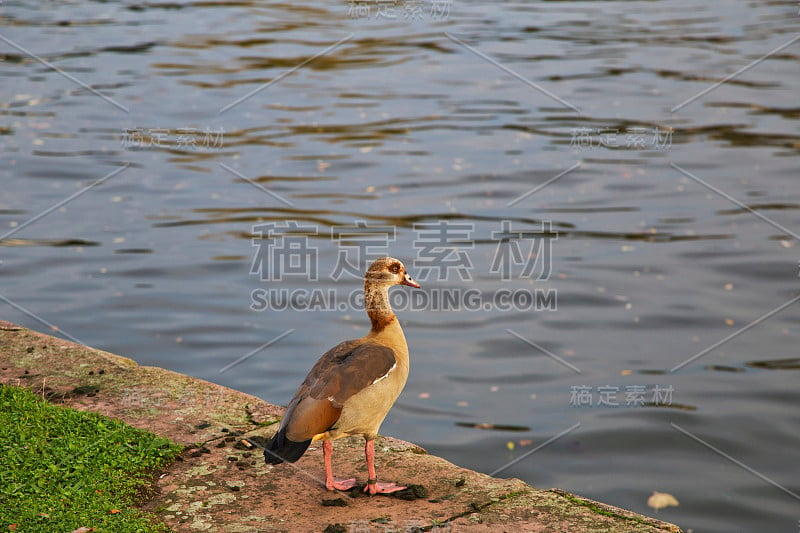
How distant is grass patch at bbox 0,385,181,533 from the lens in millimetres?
4855

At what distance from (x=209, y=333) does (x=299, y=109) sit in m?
12.6

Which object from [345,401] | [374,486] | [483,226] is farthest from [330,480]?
[483,226]

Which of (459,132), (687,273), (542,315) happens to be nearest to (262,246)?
(542,315)

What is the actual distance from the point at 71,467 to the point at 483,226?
9430 mm

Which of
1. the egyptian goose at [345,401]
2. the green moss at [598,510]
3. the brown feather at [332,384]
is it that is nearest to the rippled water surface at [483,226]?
the green moss at [598,510]

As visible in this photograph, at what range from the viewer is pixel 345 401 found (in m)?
5.30

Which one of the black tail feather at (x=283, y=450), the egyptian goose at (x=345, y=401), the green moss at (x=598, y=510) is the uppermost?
the egyptian goose at (x=345, y=401)

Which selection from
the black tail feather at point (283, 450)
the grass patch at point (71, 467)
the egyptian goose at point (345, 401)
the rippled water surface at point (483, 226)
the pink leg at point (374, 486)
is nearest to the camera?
the grass patch at point (71, 467)

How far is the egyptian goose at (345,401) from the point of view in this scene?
201 inches

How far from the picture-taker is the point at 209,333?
34.9 ft

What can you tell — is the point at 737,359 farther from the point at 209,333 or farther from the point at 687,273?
the point at 209,333

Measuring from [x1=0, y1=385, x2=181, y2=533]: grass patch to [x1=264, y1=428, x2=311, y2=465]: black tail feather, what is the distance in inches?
27.7

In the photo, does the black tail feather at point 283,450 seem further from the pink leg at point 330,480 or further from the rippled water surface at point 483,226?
the rippled water surface at point 483,226

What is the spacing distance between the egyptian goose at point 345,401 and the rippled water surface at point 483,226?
2.82 metres
